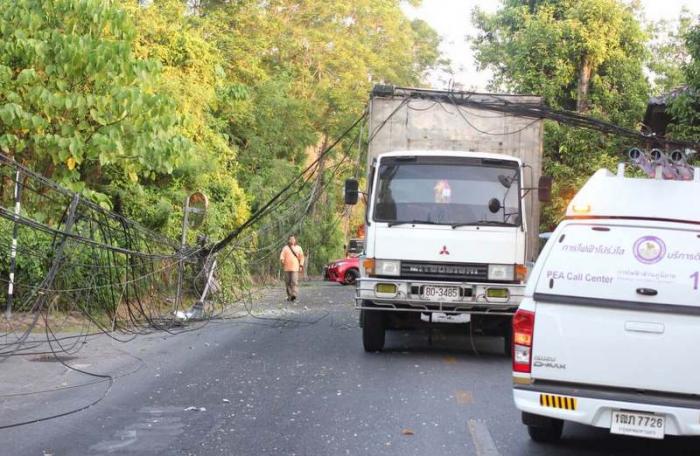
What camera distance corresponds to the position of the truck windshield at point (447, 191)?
1216 centimetres

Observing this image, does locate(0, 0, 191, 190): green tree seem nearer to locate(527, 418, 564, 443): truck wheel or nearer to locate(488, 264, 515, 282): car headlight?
locate(488, 264, 515, 282): car headlight

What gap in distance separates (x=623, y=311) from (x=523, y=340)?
0.72m

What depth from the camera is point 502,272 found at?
11.9 meters

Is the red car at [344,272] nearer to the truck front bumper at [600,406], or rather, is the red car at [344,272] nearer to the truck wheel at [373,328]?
the truck wheel at [373,328]

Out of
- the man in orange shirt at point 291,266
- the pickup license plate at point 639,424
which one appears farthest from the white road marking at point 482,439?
the man in orange shirt at point 291,266

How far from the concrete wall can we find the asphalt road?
118 inches

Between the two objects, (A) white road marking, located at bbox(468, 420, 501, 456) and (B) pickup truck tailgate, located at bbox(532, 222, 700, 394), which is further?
(A) white road marking, located at bbox(468, 420, 501, 456)

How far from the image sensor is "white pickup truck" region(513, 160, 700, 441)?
6.06 m

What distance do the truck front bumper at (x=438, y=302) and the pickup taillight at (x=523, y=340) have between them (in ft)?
17.4

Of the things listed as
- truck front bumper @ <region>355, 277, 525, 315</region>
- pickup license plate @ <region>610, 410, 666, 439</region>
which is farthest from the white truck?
pickup license plate @ <region>610, 410, 666, 439</region>

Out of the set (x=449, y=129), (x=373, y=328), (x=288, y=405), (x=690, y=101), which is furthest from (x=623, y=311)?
(x=690, y=101)

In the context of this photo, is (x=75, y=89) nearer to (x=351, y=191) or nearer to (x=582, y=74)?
(x=351, y=191)

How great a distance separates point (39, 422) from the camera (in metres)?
7.79

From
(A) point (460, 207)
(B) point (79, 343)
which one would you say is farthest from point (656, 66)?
(B) point (79, 343)
